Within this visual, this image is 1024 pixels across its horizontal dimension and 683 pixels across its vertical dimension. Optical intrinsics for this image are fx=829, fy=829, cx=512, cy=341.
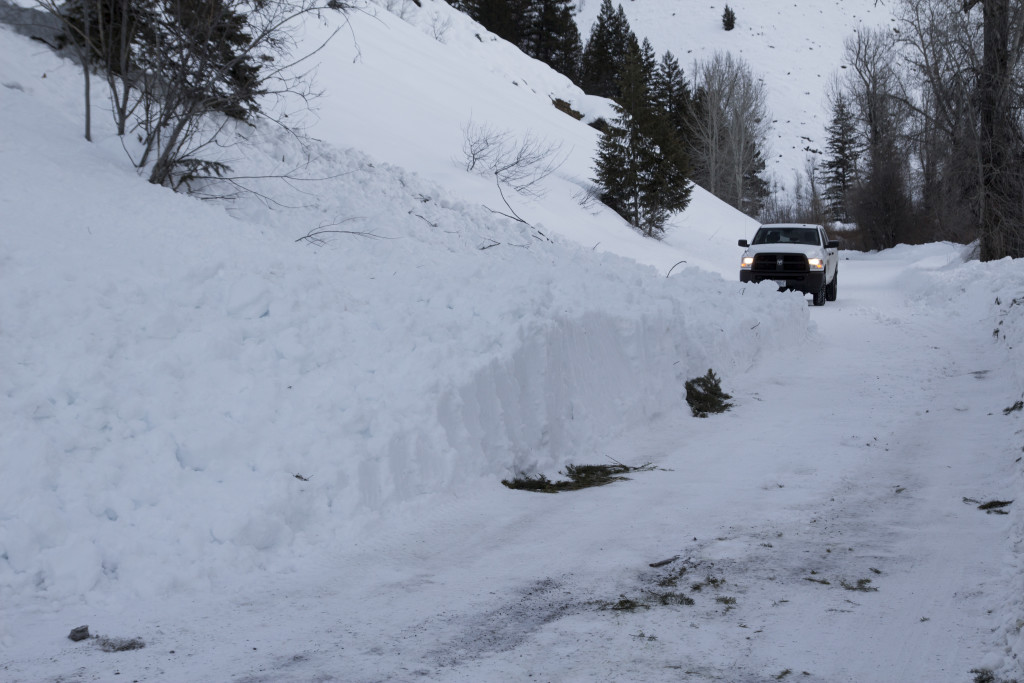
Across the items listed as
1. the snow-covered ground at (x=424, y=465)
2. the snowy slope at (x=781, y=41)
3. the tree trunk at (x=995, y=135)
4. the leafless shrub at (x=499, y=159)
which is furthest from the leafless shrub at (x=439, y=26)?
the snowy slope at (x=781, y=41)

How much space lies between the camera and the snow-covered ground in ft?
12.2

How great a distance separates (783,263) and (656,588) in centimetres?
1519

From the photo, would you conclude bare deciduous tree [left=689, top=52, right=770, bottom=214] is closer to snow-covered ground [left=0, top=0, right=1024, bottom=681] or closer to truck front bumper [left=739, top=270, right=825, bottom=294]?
truck front bumper [left=739, top=270, right=825, bottom=294]

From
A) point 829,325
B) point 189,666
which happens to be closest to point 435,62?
point 829,325

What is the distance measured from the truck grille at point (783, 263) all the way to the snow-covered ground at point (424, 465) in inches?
287

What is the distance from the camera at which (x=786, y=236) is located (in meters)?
19.3

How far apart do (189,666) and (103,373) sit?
2721 millimetres

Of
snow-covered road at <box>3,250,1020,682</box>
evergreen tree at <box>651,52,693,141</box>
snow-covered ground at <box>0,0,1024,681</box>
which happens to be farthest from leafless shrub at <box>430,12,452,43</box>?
snow-covered road at <box>3,250,1020,682</box>

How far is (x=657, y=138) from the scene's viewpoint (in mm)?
31562

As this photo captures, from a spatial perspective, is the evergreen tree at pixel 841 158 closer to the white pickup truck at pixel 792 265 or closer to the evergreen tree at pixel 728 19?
the evergreen tree at pixel 728 19

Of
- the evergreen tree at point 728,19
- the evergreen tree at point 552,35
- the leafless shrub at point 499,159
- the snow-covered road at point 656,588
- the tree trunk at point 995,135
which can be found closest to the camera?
the snow-covered road at point 656,588

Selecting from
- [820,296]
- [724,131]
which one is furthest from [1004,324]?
[724,131]

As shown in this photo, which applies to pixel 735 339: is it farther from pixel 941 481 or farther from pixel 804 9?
Answer: pixel 804 9

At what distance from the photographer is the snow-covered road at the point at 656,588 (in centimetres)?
348
